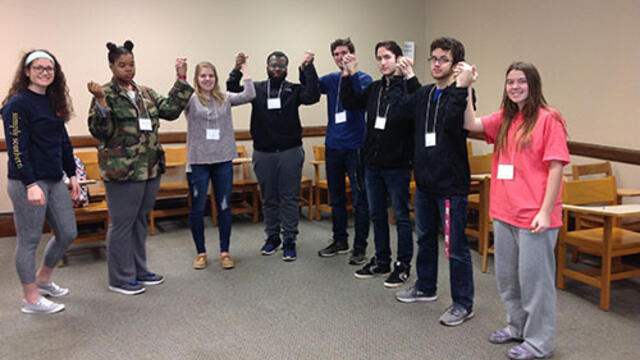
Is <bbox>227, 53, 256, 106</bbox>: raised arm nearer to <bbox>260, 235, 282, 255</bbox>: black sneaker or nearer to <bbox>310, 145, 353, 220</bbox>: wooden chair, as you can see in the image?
<bbox>260, 235, 282, 255</bbox>: black sneaker

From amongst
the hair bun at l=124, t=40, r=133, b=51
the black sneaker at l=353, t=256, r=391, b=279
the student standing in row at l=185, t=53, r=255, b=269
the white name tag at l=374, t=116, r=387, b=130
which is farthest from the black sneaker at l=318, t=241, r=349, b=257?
the hair bun at l=124, t=40, r=133, b=51

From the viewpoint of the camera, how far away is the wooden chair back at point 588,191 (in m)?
3.31

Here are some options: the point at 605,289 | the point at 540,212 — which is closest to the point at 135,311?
the point at 540,212

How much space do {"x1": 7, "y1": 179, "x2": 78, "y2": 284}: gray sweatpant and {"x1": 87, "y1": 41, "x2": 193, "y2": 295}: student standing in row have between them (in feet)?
0.83

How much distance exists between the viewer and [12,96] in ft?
9.56

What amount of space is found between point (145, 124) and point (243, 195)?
105 inches

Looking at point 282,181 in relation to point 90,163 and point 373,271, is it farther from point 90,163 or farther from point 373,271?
point 90,163

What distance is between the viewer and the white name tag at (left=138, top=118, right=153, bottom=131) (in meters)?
3.22

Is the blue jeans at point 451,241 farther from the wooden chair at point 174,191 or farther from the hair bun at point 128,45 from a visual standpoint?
the wooden chair at point 174,191

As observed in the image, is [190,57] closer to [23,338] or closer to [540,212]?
[23,338]

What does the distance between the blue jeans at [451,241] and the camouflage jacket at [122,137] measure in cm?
175

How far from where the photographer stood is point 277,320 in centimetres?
296

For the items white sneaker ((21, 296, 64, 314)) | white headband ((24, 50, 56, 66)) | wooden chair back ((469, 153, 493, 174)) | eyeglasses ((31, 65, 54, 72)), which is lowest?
white sneaker ((21, 296, 64, 314))

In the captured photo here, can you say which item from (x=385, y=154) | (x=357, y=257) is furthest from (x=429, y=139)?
(x=357, y=257)
